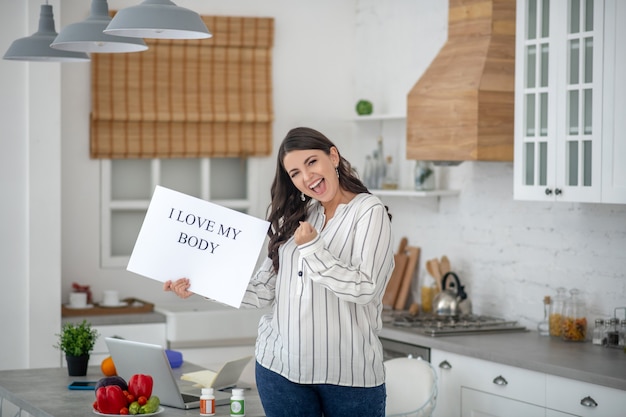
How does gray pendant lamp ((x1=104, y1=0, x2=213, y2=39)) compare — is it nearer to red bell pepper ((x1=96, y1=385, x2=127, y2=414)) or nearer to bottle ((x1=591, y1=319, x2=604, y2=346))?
red bell pepper ((x1=96, y1=385, x2=127, y2=414))

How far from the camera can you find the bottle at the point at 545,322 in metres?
4.84

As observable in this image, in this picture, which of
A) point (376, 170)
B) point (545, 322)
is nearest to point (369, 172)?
point (376, 170)

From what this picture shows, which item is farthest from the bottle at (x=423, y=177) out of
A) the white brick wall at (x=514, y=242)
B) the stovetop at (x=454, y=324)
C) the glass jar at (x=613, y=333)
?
the glass jar at (x=613, y=333)

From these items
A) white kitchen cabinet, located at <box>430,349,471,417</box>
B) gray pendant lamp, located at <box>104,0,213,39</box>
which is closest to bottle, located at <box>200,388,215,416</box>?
gray pendant lamp, located at <box>104,0,213,39</box>

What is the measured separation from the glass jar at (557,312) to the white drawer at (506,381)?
1.80 ft

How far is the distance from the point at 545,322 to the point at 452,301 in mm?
547

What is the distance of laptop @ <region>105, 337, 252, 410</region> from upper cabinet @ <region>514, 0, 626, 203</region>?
1688 mm

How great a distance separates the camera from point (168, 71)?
19.6ft

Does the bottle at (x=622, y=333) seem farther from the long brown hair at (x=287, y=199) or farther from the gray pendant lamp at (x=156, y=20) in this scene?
the gray pendant lamp at (x=156, y=20)

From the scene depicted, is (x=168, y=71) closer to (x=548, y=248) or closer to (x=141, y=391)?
(x=548, y=248)

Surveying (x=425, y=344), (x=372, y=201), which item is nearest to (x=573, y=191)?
(x=425, y=344)

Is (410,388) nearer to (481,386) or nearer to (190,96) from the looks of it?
(481,386)

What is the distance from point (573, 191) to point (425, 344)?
42.3 inches

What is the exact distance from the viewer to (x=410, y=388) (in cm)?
398
